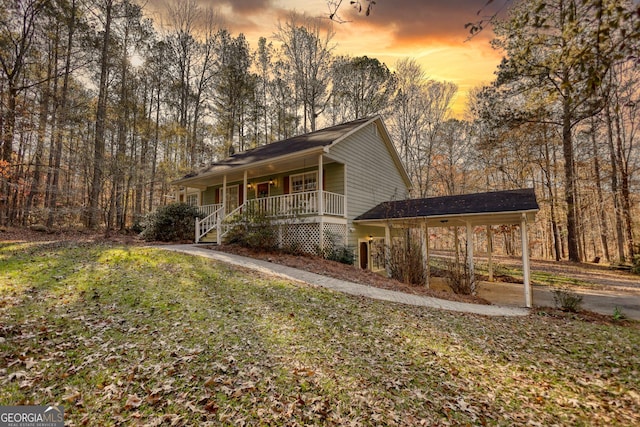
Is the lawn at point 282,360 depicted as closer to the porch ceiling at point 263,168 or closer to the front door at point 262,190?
the porch ceiling at point 263,168

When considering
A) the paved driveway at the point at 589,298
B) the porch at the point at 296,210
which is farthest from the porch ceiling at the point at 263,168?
the paved driveway at the point at 589,298

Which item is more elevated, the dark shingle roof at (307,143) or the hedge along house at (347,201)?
the dark shingle roof at (307,143)

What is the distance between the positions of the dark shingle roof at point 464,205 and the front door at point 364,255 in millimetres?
1548

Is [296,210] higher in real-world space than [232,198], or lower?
lower

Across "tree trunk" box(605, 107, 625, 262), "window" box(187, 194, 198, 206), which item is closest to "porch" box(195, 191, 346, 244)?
"window" box(187, 194, 198, 206)

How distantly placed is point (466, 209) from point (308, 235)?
6090 millimetres

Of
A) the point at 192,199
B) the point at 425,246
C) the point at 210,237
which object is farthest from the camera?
the point at 192,199

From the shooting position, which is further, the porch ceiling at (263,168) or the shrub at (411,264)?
the porch ceiling at (263,168)

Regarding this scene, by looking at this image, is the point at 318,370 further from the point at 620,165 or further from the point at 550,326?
the point at 620,165

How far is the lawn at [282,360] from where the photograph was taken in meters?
2.79

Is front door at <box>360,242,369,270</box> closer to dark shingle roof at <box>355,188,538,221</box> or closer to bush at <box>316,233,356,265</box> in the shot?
dark shingle roof at <box>355,188,538,221</box>

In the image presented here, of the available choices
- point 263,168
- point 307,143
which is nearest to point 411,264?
point 307,143

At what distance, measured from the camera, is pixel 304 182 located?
45.9 ft

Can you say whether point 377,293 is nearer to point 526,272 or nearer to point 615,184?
point 526,272
